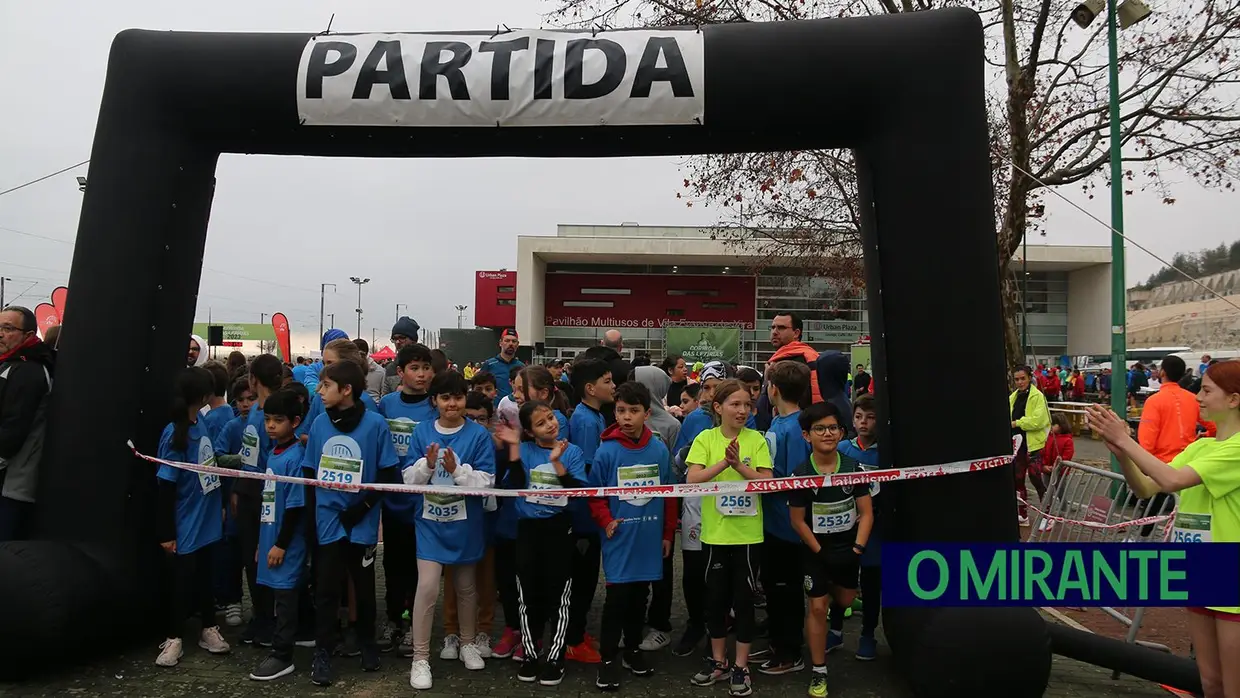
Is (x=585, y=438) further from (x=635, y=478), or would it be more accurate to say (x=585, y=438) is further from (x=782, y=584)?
(x=782, y=584)

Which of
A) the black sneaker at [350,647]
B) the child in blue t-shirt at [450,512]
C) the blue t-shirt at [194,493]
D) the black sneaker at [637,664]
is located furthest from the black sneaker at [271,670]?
the black sneaker at [637,664]

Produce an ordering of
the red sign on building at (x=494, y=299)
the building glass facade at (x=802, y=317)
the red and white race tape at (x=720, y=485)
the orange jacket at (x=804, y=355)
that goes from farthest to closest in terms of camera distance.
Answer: the red sign on building at (x=494, y=299), the building glass facade at (x=802, y=317), the orange jacket at (x=804, y=355), the red and white race tape at (x=720, y=485)

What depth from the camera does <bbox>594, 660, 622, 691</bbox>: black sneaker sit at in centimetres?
410

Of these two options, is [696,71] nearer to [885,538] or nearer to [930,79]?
[930,79]

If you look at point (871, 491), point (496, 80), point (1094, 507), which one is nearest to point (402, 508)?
point (496, 80)

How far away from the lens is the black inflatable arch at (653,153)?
392cm

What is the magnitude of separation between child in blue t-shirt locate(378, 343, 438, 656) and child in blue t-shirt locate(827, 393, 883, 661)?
8.49 feet

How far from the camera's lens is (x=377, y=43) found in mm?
4414

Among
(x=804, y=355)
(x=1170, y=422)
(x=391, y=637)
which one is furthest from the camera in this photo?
(x=1170, y=422)

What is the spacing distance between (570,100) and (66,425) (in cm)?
336

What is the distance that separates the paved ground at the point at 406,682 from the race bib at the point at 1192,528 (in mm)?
1341

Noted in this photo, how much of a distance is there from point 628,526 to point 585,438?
28.4 inches

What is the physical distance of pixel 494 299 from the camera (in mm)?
39906

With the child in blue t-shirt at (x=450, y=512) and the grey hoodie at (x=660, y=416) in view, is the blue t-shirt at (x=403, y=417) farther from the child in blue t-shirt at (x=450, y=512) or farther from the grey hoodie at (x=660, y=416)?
the grey hoodie at (x=660, y=416)
